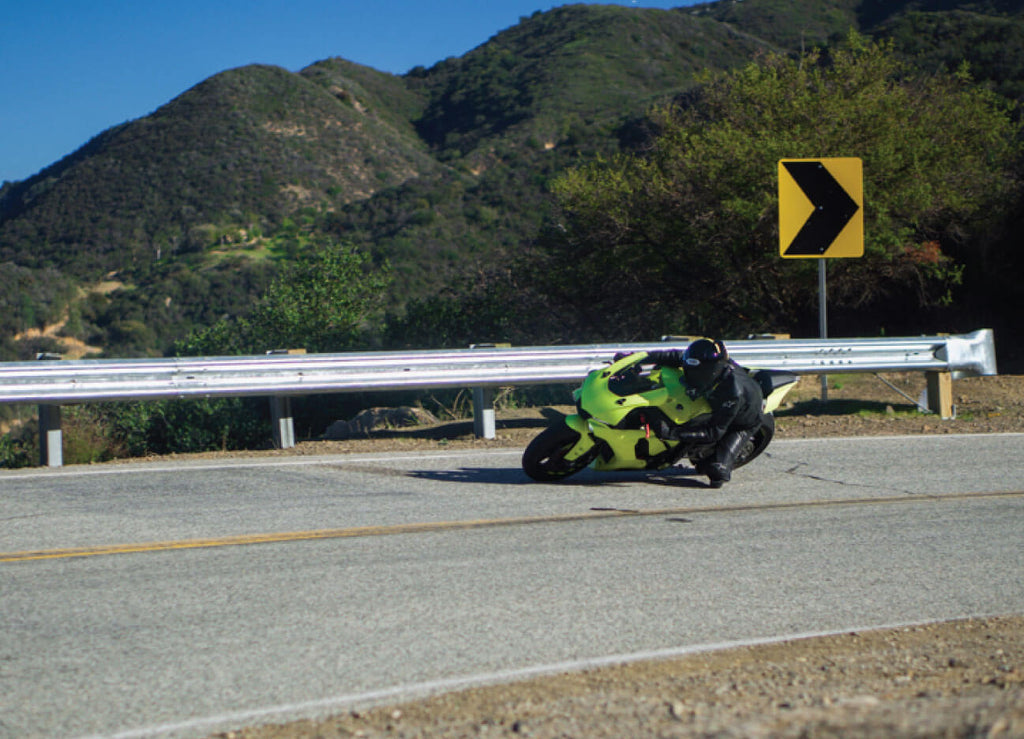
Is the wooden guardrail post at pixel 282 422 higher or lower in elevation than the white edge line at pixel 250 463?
higher

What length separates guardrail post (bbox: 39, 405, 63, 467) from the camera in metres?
10.1

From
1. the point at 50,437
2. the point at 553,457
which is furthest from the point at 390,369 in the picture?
the point at 50,437

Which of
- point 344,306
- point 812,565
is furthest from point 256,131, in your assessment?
point 812,565

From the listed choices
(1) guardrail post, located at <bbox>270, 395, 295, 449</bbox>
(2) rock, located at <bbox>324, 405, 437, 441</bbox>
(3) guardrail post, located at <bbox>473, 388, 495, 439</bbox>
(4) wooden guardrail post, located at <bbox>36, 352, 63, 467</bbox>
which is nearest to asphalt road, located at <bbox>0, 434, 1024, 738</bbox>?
(4) wooden guardrail post, located at <bbox>36, 352, 63, 467</bbox>

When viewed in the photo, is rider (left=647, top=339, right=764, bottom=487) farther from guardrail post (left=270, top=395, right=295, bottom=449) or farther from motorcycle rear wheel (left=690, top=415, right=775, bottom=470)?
guardrail post (left=270, top=395, right=295, bottom=449)

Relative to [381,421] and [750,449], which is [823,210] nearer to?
[750,449]

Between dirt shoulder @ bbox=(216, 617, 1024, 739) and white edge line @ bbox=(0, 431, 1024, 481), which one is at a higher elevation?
white edge line @ bbox=(0, 431, 1024, 481)

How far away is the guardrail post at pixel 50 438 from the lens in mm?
10141

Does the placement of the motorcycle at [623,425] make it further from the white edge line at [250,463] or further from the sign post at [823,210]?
the sign post at [823,210]

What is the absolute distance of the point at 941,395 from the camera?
13.0 m

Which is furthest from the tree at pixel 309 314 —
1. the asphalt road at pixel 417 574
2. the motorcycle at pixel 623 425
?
the motorcycle at pixel 623 425

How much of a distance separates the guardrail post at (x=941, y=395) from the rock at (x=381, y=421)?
6.53 meters

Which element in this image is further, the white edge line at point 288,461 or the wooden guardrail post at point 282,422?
the wooden guardrail post at point 282,422

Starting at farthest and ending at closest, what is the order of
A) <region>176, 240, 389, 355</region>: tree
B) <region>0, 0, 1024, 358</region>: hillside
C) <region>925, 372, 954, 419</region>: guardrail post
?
<region>0, 0, 1024, 358</region>: hillside
<region>176, 240, 389, 355</region>: tree
<region>925, 372, 954, 419</region>: guardrail post
